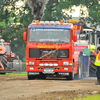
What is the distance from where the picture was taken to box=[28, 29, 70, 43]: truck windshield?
1731cm

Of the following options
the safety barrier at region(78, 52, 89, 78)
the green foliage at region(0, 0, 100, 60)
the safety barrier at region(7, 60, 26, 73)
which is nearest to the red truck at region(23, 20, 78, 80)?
the safety barrier at region(78, 52, 89, 78)

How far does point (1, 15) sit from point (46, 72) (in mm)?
28241

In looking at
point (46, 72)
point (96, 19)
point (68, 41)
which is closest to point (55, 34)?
point (68, 41)

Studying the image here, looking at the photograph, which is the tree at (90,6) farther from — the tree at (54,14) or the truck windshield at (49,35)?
the truck windshield at (49,35)

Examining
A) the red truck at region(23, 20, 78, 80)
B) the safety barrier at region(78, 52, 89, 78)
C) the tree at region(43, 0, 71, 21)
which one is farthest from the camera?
the tree at region(43, 0, 71, 21)

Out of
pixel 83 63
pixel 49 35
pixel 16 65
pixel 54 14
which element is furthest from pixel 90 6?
pixel 49 35

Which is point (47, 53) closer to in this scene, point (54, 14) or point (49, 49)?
point (49, 49)

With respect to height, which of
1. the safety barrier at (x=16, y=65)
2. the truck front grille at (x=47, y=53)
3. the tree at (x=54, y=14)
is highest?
the tree at (x=54, y=14)

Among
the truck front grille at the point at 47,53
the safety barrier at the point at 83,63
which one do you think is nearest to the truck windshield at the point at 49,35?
the truck front grille at the point at 47,53

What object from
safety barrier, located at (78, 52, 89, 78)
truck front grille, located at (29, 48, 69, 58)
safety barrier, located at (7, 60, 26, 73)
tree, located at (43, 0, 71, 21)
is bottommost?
safety barrier, located at (7, 60, 26, 73)

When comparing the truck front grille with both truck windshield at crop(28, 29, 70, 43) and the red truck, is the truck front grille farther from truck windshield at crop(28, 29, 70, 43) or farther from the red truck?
truck windshield at crop(28, 29, 70, 43)

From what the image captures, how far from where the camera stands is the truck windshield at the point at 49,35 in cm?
1731

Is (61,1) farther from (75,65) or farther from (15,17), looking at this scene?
(75,65)

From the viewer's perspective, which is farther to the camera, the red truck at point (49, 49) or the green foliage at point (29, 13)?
the green foliage at point (29, 13)
